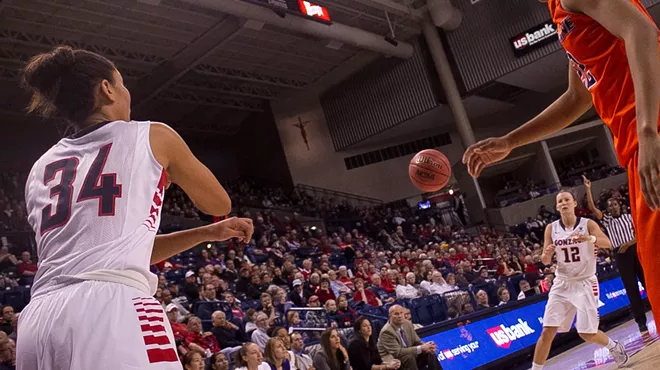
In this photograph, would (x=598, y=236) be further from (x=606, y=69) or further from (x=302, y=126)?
(x=302, y=126)

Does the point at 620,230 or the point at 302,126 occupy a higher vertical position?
the point at 302,126

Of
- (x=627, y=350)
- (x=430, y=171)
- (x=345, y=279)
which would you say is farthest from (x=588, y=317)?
(x=345, y=279)

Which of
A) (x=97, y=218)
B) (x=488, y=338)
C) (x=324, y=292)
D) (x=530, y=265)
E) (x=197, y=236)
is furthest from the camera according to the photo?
(x=530, y=265)

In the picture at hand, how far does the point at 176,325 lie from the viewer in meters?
8.02

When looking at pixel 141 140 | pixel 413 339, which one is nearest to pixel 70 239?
pixel 141 140

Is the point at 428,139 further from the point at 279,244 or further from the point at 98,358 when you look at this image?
the point at 98,358

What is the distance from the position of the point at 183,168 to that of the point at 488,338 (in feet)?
25.8

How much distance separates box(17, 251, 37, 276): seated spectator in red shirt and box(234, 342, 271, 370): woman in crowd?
17.9 ft

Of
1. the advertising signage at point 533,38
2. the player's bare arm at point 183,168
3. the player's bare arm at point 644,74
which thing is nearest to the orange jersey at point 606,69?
the player's bare arm at point 644,74

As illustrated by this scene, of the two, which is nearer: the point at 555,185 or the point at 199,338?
the point at 199,338

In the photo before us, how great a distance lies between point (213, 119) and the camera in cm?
2822

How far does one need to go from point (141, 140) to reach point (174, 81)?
2039 centimetres

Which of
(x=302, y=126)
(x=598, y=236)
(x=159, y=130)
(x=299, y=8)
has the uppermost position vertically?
(x=299, y=8)

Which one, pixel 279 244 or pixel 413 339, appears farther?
pixel 279 244
